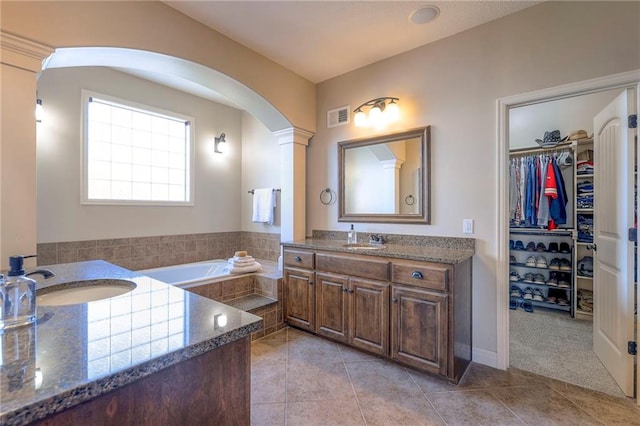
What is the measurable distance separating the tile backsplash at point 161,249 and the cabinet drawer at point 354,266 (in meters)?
1.55

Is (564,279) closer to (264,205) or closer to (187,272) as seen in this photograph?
(264,205)

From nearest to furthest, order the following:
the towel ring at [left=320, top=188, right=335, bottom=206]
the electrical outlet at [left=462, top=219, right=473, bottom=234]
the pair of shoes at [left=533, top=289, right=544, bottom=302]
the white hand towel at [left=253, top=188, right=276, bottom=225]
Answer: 1. the electrical outlet at [left=462, top=219, right=473, bottom=234]
2. the towel ring at [left=320, top=188, right=335, bottom=206]
3. the pair of shoes at [left=533, top=289, right=544, bottom=302]
4. the white hand towel at [left=253, top=188, right=276, bottom=225]

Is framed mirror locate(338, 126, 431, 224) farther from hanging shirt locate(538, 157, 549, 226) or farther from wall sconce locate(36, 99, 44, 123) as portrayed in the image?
wall sconce locate(36, 99, 44, 123)

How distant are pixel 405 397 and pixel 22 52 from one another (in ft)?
10.2

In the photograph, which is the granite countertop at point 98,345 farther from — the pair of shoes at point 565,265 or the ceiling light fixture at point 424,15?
the pair of shoes at point 565,265

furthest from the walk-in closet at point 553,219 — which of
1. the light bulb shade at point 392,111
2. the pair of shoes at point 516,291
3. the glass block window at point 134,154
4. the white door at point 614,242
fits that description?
the glass block window at point 134,154

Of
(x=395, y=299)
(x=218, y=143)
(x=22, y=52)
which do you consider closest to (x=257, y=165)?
(x=218, y=143)

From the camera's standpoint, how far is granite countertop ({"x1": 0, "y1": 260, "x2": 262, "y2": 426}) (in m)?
0.54

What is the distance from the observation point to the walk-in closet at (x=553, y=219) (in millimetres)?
3240

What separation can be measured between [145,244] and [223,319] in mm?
3261

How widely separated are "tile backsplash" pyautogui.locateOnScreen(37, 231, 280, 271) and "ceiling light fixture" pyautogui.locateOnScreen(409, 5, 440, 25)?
291 cm

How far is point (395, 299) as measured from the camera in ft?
7.34

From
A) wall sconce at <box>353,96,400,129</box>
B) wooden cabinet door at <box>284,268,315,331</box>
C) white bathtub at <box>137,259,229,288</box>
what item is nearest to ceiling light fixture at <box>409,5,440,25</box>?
wall sconce at <box>353,96,400,129</box>

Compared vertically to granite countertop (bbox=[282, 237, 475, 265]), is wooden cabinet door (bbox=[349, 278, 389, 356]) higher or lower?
lower
